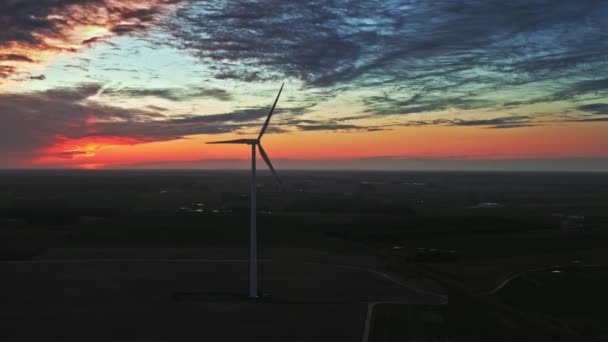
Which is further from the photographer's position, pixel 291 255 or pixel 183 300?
pixel 291 255

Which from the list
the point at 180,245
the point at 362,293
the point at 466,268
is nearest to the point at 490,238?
the point at 466,268

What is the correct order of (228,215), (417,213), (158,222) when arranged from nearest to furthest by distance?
(158,222) < (228,215) < (417,213)

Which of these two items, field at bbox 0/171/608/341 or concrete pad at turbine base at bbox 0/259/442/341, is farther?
field at bbox 0/171/608/341

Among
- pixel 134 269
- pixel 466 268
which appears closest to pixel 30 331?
pixel 134 269

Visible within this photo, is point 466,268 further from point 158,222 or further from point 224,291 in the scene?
point 158,222

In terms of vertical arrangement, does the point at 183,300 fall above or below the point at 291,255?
above

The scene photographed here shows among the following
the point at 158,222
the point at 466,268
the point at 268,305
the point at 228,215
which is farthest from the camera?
the point at 228,215

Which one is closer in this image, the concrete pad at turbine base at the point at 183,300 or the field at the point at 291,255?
the concrete pad at turbine base at the point at 183,300

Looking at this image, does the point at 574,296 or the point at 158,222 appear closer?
the point at 574,296
